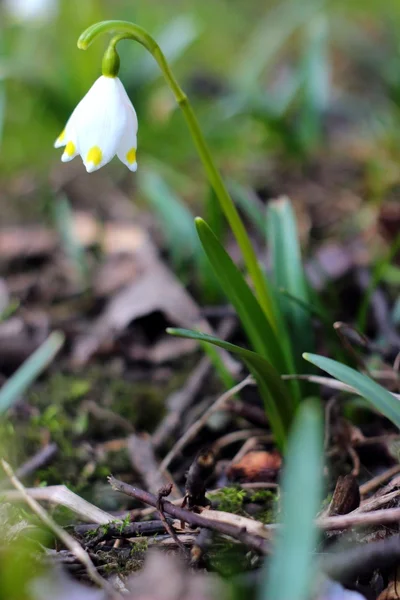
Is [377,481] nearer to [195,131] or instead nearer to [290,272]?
[290,272]

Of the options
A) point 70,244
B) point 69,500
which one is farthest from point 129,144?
point 70,244

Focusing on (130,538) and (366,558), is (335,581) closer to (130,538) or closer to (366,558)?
(366,558)

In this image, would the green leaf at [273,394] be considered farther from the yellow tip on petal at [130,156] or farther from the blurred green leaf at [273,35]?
the blurred green leaf at [273,35]

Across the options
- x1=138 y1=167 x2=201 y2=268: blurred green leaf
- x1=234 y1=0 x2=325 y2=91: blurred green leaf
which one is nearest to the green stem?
x1=138 y1=167 x2=201 y2=268: blurred green leaf

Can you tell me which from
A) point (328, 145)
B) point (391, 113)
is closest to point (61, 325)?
point (328, 145)

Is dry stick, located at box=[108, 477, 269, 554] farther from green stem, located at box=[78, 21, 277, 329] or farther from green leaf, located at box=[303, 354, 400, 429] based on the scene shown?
green stem, located at box=[78, 21, 277, 329]

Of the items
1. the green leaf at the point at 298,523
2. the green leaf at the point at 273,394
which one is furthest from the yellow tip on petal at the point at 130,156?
the green leaf at the point at 298,523

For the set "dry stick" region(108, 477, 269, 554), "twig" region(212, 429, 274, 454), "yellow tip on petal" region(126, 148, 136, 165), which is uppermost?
"yellow tip on petal" region(126, 148, 136, 165)
